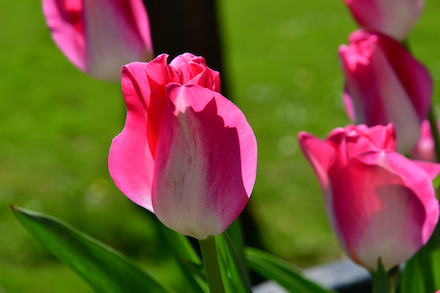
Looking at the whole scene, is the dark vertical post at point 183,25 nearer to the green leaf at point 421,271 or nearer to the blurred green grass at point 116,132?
the blurred green grass at point 116,132

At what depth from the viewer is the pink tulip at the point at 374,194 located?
0.49 meters

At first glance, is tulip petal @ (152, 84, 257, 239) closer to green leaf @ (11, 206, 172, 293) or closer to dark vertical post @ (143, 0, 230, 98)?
green leaf @ (11, 206, 172, 293)

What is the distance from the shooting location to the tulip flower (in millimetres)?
661

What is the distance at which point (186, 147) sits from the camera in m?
0.42

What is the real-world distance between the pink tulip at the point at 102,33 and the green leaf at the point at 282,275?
0.35 meters

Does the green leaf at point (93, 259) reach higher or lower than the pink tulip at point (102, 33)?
lower

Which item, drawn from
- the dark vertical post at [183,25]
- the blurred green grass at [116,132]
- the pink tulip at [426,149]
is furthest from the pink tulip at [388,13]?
the blurred green grass at [116,132]

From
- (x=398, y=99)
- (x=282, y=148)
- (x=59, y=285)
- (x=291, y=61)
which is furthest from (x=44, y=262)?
(x=291, y=61)

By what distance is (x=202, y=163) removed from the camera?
0.42 metres

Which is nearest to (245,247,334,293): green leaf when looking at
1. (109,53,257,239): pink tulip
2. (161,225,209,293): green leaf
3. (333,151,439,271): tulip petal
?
(161,225,209,293): green leaf

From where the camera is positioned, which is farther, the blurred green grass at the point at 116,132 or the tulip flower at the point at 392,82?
the blurred green grass at the point at 116,132

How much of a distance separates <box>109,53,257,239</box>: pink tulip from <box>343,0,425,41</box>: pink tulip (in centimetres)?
38

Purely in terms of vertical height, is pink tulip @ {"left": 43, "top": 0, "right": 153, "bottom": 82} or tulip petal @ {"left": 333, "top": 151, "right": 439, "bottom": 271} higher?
pink tulip @ {"left": 43, "top": 0, "right": 153, "bottom": 82}

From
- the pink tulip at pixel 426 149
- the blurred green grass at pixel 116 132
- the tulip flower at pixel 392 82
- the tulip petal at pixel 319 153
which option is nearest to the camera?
the tulip petal at pixel 319 153
